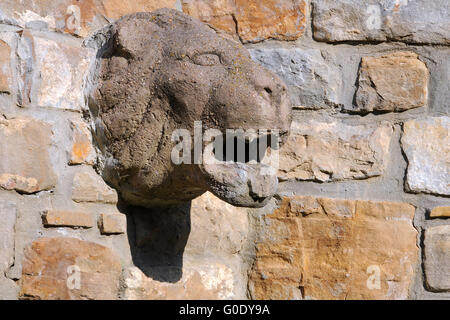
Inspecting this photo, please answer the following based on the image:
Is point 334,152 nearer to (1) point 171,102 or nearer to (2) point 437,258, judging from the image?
(2) point 437,258

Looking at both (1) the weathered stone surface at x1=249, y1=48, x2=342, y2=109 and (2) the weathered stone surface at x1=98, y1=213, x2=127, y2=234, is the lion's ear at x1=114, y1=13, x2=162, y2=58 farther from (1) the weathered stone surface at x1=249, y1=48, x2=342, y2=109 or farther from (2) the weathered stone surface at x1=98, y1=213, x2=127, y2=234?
(1) the weathered stone surface at x1=249, y1=48, x2=342, y2=109

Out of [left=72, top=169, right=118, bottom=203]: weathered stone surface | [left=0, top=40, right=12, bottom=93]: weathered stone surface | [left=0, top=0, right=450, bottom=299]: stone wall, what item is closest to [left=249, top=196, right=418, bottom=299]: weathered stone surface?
[left=0, top=0, right=450, bottom=299]: stone wall

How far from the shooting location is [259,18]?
175 cm

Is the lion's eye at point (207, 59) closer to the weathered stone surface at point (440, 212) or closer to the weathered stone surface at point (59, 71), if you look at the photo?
the weathered stone surface at point (59, 71)

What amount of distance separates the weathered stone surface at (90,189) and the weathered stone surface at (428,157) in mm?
813

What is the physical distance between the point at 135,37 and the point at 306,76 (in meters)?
0.59

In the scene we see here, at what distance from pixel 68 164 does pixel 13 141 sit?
0.14 metres

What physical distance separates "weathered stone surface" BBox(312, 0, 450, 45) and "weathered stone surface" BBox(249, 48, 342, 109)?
76 millimetres

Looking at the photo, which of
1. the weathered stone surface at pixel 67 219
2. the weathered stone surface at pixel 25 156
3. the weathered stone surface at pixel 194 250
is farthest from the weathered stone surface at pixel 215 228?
the weathered stone surface at pixel 25 156

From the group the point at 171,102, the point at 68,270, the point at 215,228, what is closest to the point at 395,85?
the point at 215,228

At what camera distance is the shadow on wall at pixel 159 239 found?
4.91 feet

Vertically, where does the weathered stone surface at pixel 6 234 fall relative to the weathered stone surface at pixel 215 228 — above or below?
above

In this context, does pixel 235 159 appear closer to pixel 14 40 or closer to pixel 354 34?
pixel 14 40

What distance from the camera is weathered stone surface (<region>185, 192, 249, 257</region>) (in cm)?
165
